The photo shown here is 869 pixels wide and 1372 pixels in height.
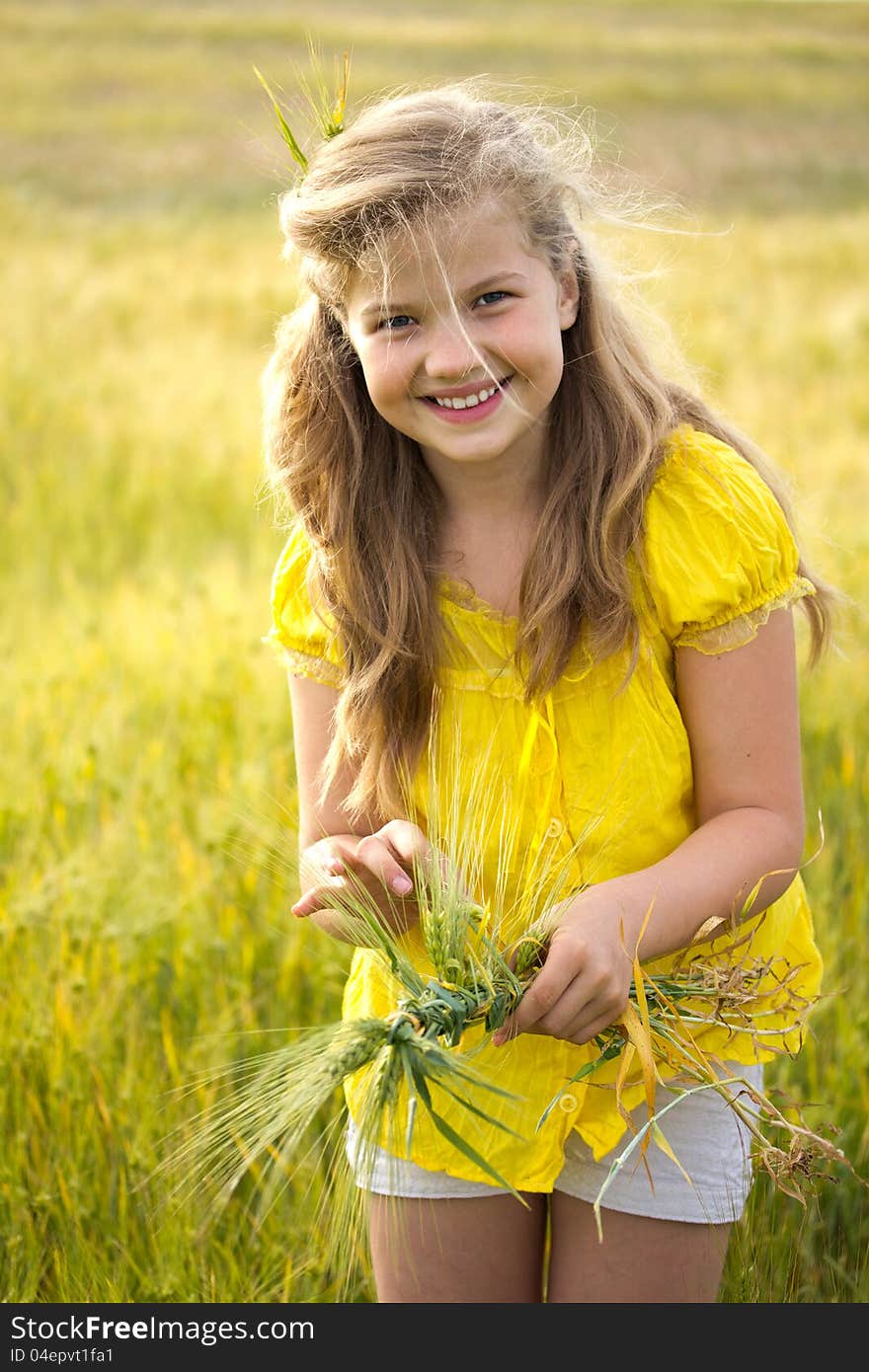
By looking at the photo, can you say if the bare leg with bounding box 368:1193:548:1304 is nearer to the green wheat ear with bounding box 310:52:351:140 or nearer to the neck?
the neck

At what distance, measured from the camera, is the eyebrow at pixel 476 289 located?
143cm

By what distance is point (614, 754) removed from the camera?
1496mm

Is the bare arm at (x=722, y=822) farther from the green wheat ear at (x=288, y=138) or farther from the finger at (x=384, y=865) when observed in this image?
the green wheat ear at (x=288, y=138)

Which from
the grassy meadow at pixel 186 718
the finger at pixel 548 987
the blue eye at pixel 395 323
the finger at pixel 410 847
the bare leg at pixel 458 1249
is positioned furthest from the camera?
the grassy meadow at pixel 186 718

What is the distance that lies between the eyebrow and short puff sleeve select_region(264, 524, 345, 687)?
340mm

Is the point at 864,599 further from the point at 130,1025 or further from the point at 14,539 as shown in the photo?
the point at 14,539

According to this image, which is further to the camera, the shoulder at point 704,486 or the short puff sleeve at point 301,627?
the short puff sleeve at point 301,627

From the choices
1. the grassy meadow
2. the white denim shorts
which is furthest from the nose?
the white denim shorts

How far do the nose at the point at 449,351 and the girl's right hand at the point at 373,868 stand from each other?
47 cm

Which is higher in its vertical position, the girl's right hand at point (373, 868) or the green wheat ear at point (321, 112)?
the green wheat ear at point (321, 112)

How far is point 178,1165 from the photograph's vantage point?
205 centimetres

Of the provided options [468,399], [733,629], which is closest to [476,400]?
[468,399]

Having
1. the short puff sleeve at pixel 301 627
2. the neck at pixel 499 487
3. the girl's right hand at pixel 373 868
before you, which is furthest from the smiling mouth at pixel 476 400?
the girl's right hand at pixel 373 868
